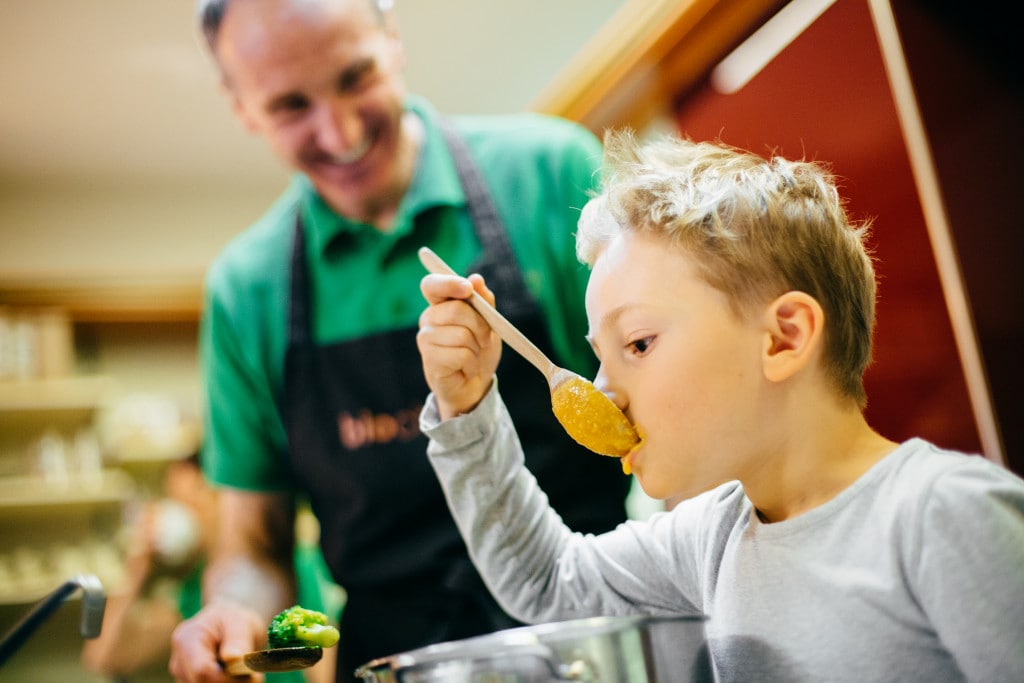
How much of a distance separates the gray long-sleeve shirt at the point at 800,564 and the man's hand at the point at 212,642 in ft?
0.95

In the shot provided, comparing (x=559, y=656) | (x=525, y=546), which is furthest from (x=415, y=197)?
(x=559, y=656)

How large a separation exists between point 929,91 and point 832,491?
1.26ft

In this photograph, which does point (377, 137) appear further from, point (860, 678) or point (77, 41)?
point (860, 678)

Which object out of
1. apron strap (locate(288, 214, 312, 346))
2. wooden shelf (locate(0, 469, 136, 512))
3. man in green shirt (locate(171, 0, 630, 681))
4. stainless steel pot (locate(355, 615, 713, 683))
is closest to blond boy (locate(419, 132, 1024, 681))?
stainless steel pot (locate(355, 615, 713, 683))

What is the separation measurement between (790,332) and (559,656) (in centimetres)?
31

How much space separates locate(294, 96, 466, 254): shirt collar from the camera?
43.2 inches

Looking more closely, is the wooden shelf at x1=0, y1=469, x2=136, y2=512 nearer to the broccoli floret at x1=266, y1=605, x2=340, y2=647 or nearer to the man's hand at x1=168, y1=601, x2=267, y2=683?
the man's hand at x1=168, y1=601, x2=267, y2=683

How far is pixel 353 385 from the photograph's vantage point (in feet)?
3.52

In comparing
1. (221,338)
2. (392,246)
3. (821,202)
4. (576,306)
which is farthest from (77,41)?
(821,202)

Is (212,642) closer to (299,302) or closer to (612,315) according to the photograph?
(299,302)

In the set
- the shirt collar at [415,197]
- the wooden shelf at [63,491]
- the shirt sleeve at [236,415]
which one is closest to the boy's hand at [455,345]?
the shirt collar at [415,197]

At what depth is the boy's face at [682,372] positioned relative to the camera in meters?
0.65

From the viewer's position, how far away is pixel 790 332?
0.66 metres

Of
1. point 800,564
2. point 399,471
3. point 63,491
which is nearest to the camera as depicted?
point 800,564
